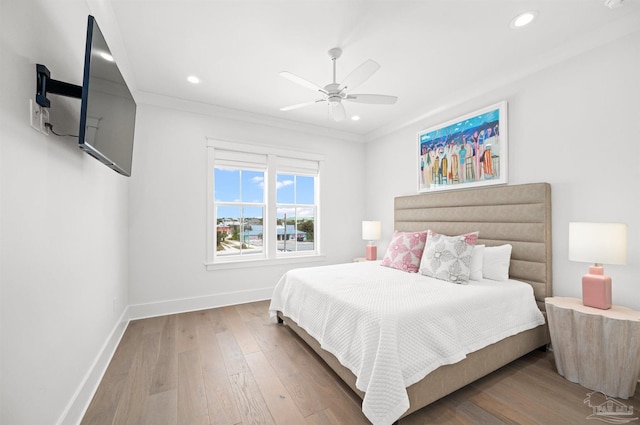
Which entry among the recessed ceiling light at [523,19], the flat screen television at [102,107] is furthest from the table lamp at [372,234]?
the flat screen television at [102,107]

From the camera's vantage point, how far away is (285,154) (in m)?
4.16

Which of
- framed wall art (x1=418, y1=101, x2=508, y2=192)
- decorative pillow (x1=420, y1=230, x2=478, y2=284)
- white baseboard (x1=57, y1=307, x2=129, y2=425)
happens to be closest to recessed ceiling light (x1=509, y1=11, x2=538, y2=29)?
framed wall art (x1=418, y1=101, x2=508, y2=192)

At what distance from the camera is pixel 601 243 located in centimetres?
192

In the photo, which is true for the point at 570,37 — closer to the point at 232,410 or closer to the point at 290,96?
the point at 290,96

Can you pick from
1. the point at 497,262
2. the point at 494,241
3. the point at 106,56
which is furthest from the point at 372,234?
the point at 106,56

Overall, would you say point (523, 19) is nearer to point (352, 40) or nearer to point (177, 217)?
point (352, 40)

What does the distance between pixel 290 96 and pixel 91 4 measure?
6.41 ft

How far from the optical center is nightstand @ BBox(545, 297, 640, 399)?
5.74 ft

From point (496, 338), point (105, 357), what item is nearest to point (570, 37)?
point (496, 338)

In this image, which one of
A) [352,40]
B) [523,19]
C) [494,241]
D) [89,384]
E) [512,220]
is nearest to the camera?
[89,384]

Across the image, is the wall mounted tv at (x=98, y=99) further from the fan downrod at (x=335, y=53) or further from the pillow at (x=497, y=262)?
the pillow at (x=497, y=262)

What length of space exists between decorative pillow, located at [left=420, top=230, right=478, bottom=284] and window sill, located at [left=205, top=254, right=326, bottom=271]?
2.00m

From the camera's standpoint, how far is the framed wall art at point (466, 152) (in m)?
2.87

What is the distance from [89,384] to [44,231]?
3.95 ft
